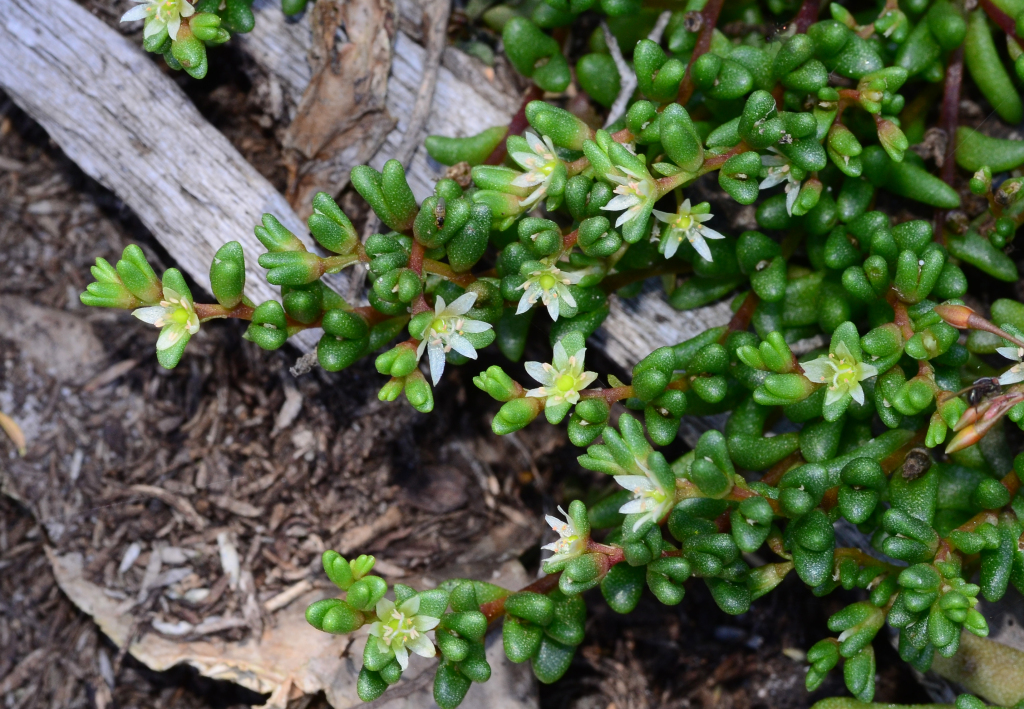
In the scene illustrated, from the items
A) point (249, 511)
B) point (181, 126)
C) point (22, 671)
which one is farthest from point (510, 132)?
point (22, 671)

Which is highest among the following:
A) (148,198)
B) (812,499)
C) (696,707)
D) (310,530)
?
(148,198)

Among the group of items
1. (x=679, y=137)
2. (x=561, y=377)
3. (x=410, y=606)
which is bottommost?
(x=410, y=606)

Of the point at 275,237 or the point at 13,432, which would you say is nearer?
the point at 275,237

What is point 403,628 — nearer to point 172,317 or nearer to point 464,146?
point 172,317

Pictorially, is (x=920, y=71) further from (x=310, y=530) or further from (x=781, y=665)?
(x=310, y=530)

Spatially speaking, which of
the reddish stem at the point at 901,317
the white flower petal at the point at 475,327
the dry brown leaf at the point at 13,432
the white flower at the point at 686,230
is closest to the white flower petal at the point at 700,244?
the white flower at the point at 686,230

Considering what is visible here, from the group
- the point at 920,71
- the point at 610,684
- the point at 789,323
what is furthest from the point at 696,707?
the point at 920,71
